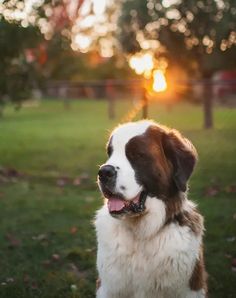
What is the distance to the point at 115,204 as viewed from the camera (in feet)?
12.5

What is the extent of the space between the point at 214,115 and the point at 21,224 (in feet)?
33.2

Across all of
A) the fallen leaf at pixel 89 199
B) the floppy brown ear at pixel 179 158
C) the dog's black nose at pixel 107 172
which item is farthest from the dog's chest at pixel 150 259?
the fallen leaf at pixel 89 199

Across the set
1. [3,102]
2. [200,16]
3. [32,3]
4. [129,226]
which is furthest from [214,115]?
[129,226]

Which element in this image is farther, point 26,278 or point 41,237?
point 41,237

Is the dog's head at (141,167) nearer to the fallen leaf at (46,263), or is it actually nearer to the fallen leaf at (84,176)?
the fallen leaf at (46,263)

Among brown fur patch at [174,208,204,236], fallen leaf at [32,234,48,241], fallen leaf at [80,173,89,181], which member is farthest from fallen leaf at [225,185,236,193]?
brown fur patch at [174,208,204,236]

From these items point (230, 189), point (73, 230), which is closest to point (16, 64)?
point (230, 189)

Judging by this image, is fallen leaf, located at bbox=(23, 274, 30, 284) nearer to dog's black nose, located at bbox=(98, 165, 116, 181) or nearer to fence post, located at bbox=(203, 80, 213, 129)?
dog's black nose, located at bbox=(98, 165, 116, 181)

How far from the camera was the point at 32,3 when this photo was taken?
934 centimetres

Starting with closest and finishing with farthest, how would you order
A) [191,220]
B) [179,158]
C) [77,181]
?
[179,158]
[191,220]
[77,181]

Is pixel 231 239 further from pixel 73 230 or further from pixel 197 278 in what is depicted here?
pixel 197 278

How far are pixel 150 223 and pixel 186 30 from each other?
36.3 ft

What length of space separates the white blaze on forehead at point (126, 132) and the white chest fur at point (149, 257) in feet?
1.54

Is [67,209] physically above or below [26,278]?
below
